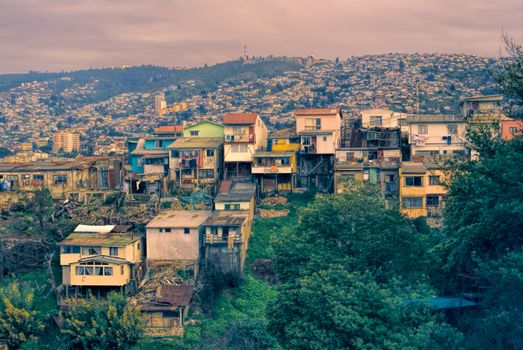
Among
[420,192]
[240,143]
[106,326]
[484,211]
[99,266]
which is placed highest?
[240,143]

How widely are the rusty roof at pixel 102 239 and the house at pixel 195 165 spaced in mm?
8086

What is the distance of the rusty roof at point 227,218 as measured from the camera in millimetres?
33406

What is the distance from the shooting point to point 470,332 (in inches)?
731

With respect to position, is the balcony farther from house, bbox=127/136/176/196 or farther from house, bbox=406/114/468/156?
house, bbox=406/114/468/156

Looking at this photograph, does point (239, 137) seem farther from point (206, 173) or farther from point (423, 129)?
point (423, 129)

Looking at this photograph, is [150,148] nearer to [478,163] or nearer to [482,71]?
[478,163]

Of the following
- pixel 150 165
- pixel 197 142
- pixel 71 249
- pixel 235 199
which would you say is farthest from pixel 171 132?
pixel 71 249

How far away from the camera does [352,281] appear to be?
2130 cm

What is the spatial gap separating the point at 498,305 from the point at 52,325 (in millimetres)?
19810

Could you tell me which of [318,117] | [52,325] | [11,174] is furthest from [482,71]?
[52,325]

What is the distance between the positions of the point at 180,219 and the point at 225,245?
3.26 m

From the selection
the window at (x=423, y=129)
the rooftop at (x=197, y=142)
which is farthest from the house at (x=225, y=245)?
the window at (x=423, y=129)

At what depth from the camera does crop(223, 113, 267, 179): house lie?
42.1m

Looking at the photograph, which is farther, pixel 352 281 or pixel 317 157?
pixel 317 157
